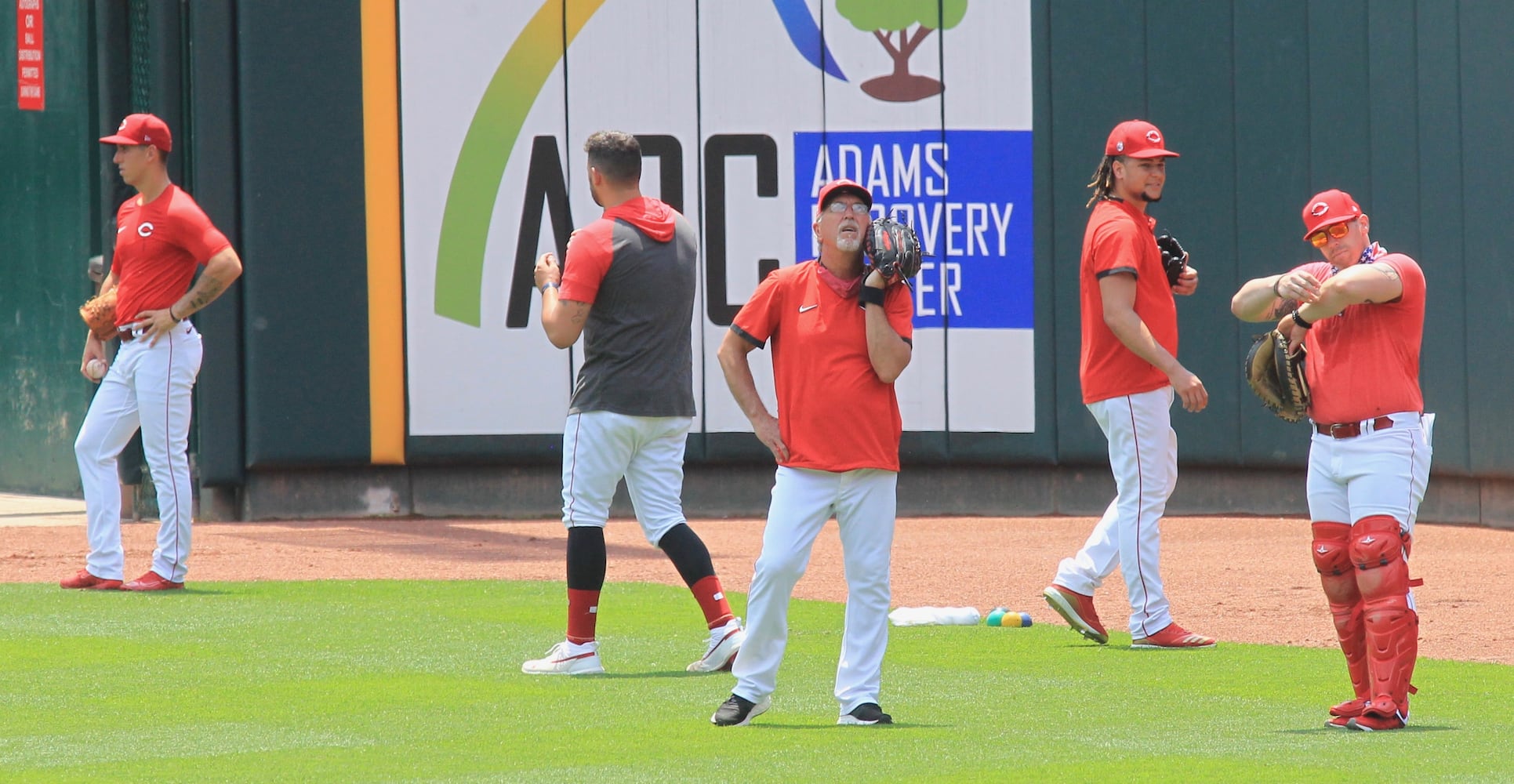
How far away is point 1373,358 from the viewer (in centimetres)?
624

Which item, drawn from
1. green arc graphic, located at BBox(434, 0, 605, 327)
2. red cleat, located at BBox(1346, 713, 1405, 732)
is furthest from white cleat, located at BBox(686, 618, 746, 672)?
green arc graphic, located at BBox(434, 0, 605, 327)

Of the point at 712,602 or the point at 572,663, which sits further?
the point at 712,602

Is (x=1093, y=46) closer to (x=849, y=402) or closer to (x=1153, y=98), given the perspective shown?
(x=1153, y=98)

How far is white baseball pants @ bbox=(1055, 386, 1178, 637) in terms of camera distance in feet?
26.1

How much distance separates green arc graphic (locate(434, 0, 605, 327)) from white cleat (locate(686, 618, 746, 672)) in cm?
725

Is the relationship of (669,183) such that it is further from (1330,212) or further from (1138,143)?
(1330,212)

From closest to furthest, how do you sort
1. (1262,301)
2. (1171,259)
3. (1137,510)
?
1. (1262,301)
2. (1137,510)
3. (1171,259)

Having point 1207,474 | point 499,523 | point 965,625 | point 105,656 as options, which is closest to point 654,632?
point 965,625

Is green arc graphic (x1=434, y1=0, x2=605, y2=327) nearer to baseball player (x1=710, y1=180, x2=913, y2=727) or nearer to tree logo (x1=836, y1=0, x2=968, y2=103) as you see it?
tree logo (x1=836, y1=0, x2=968, y2=103)

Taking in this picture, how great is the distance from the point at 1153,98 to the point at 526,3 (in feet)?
15.3

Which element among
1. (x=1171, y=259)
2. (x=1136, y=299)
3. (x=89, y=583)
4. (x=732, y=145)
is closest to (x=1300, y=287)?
(x=1136, y=299)

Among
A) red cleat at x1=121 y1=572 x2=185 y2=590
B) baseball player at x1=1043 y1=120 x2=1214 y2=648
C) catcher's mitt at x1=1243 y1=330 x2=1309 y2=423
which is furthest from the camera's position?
red cleat at x1=121 y1=572 x2=185 y2=590

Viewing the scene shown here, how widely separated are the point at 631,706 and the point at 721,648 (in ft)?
2.88

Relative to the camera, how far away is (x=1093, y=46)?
14.2 m
